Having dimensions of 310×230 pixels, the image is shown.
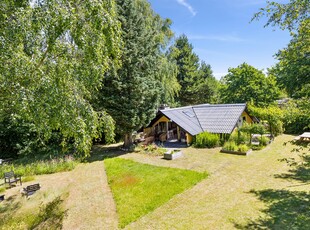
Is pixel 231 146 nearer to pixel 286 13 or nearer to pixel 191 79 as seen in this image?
pixel 286 13

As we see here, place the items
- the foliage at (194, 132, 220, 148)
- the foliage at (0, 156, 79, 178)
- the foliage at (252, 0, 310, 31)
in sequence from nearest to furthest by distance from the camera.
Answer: the foliage at (252, 0, 310, 31)
the foliage at (0, 156, 79, 178)
the foliage at (194, 132, 220, 148)

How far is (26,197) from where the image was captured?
8938mm

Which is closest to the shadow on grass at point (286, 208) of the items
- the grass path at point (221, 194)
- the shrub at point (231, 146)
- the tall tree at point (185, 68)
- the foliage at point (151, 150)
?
the grass path at point (221, 194)

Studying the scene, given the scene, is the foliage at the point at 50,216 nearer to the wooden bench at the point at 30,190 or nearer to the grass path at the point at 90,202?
the grass path at the point at 90,202

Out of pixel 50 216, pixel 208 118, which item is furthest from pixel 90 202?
pixel 208 118

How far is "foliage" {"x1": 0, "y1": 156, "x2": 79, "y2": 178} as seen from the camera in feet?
38.8

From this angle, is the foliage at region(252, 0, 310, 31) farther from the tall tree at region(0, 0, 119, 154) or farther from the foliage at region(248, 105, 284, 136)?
the foliage at region(248, 105, 284, 136)

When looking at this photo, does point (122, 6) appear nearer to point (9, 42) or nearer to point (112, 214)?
point (9, 42)

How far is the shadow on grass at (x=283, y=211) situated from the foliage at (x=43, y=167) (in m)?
10.1

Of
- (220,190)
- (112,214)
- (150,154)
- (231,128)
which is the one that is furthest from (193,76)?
(112,214)

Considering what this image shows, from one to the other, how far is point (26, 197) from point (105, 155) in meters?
6.37

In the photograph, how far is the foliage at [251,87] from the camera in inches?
995

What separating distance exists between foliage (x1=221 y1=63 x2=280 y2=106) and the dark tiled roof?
28.2ft

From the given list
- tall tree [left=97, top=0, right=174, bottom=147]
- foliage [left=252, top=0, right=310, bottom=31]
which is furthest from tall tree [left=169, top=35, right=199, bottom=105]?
foliage [left=252, top=0, right=310, bottom=31]
